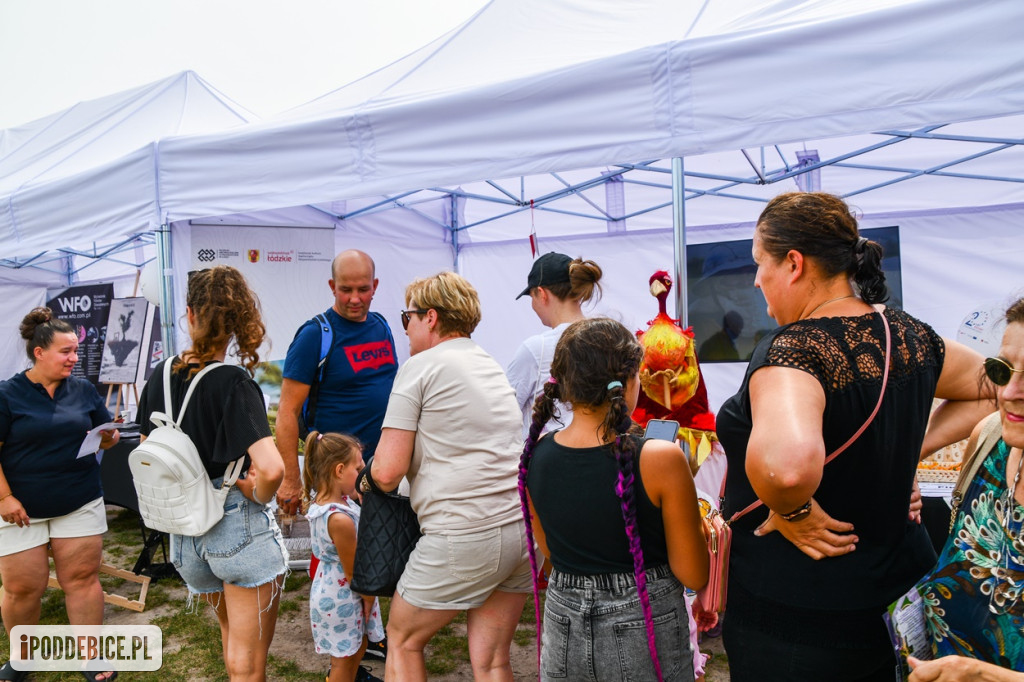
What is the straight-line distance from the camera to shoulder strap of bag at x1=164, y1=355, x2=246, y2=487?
2252mm

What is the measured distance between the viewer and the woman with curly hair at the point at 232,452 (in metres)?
2.25

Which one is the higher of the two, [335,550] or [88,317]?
[88,317]

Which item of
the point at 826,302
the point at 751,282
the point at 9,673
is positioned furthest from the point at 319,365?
the point at 751,282

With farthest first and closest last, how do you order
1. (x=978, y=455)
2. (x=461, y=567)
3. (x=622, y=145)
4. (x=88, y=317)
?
(x=88, y=317) → (x=622, y=145) → (x=461, y=567) → (x=978, y=455)

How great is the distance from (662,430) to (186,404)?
1450mm

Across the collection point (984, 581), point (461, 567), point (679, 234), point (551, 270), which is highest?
point (679, 234)

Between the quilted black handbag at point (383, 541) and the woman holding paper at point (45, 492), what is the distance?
5.96 feet

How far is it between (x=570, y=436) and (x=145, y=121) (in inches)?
218

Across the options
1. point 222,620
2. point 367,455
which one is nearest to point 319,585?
point 222,620

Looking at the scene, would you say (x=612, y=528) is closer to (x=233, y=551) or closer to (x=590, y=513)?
(x=590, y=513)

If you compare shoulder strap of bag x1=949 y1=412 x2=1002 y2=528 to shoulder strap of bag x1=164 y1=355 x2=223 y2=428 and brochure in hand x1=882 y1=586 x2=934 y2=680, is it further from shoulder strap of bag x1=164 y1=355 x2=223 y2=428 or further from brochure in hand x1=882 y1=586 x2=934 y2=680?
shoulder strap of bag x1=164 y1=355 x2=223 y2=428

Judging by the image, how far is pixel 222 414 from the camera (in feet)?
7.39

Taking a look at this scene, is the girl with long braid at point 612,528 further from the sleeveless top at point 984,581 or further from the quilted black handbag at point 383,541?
the quilted black handbag at point 383,541

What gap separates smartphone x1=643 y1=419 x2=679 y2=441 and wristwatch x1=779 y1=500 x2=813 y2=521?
436 millimetres
